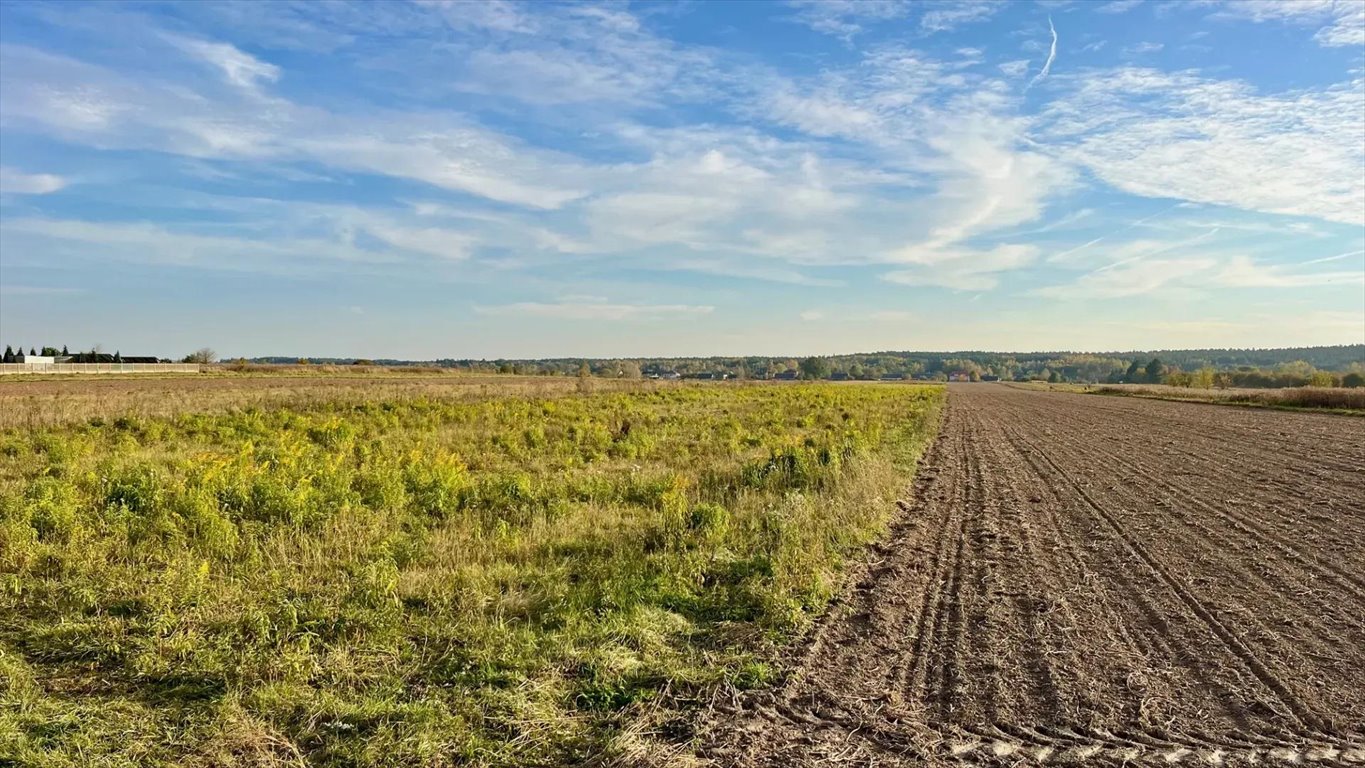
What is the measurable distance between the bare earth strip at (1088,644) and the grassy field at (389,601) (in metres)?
0.67

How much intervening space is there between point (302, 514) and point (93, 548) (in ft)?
7.82

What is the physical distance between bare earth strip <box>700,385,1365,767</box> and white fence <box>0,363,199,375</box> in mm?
98794

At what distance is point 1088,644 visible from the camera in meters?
6.50

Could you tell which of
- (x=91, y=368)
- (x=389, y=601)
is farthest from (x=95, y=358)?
(x=389, y=601)

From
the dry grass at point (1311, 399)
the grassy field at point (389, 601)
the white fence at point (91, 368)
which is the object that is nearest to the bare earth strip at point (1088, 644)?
the grassy field at point (389, 601)

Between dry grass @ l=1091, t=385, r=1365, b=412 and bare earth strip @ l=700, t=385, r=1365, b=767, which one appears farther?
dry grass @ l=1091, t=385, r=1365, b=412

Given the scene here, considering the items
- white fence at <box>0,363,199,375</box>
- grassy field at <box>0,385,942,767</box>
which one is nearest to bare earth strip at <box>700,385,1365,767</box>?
grassy field at <box>0,385,942,767</box>

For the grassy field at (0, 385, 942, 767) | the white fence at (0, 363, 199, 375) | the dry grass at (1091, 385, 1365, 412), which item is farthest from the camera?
the white fence at (0, 363, 199, 375)

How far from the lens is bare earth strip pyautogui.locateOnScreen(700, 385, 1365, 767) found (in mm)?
4773

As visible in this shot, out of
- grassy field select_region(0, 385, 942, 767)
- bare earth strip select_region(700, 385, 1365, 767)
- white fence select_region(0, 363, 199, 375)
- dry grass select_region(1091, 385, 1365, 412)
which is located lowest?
bare earth strip select_region(700, 385, 1365, 767)

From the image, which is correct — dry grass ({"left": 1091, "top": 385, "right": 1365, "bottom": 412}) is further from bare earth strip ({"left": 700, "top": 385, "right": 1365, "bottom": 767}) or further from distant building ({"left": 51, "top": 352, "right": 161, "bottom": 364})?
distant building ({"left": 51, "top": 352, "right": 161, "bottom": 364})

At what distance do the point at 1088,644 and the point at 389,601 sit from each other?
627cm

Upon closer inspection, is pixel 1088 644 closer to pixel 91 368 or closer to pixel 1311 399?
pixel 1311 399

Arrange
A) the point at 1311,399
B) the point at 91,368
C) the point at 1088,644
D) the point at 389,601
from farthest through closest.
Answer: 1. the point at 91,368
2. the point at 1311,399
3. the point at 389,601
4. the point at 1088,644
